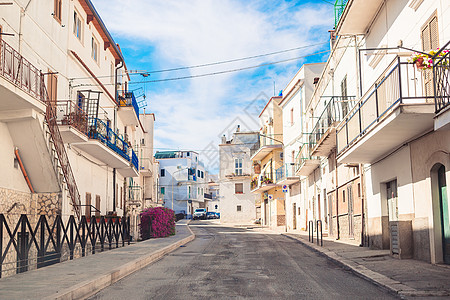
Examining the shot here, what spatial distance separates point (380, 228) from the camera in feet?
51.2

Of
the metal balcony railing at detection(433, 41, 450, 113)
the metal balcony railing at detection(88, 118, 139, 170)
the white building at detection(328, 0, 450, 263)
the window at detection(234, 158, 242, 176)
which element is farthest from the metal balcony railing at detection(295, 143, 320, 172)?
the window at detection(234, 158, 242, 176)

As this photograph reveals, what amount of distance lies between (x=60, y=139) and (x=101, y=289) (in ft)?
28.7

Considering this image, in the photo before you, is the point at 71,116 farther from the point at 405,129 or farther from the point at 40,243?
the point at 405,129

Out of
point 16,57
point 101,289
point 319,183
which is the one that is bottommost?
point 101,289

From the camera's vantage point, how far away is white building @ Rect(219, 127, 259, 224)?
62156mm

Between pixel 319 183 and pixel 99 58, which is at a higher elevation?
pixel 99 58

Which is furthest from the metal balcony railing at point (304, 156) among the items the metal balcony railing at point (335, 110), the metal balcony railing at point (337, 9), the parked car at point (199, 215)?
the parked car at point (199, 215)

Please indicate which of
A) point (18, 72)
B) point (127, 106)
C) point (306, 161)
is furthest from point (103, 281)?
point (306, 161)

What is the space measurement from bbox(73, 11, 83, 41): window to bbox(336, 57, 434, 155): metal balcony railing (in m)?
12.2

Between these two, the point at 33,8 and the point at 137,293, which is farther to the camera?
the point at 33,8

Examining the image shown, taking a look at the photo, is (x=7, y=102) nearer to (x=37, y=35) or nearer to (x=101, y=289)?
(x=37, y=35)

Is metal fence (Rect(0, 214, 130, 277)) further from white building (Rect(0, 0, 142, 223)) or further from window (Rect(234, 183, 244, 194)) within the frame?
window (Rect(234, 183, 244, 194))

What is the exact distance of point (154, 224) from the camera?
24.4 metres

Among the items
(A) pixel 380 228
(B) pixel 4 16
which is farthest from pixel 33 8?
Result: (A) pixel 380 228
